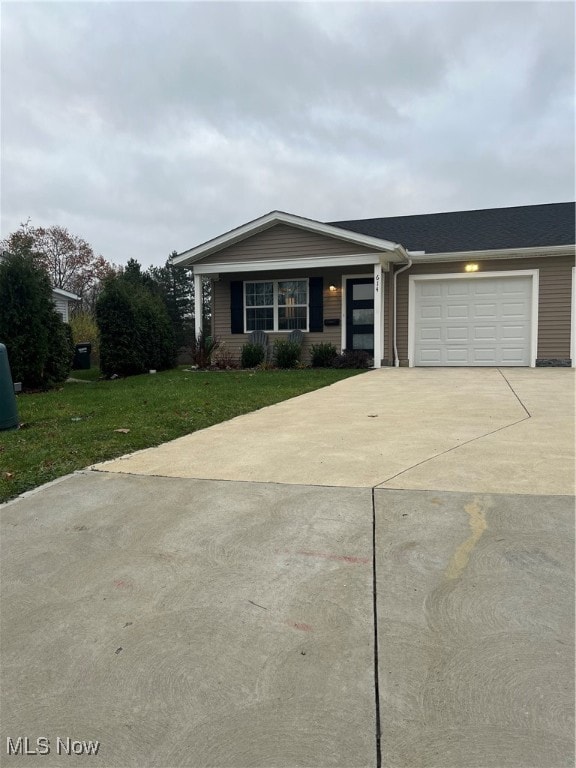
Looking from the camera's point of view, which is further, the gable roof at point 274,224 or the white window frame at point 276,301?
the white window frame at point 276,301

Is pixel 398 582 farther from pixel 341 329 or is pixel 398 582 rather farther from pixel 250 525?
pixel 341 329

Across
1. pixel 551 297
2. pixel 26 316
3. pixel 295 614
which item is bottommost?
pixel 295 614

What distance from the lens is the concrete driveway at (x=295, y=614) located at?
57.5 inches

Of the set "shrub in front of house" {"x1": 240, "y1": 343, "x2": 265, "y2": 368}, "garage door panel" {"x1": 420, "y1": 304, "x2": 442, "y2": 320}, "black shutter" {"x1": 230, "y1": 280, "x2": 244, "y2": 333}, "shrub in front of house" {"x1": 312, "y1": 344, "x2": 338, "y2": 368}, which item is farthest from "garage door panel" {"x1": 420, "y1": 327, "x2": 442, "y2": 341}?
"black shutter" {"x1": 230, "y1": 280, "x2": 244, "y2": 333}

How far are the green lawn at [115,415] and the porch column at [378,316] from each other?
7.09ft

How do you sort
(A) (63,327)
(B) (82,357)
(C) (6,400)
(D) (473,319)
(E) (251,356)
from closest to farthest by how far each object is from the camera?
(C) (6,400)
(A) (63,327)
(D) (473,319)
(E) (251,356)
(B) (82,357)

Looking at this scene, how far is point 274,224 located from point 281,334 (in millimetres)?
3018

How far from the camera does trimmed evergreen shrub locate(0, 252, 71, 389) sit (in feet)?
32.4

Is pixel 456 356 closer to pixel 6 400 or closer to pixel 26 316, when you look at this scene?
pixel 26 316

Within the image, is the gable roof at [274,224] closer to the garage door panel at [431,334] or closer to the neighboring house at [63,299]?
the garage door panel at [431,334]

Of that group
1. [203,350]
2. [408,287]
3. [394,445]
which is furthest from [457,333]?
[394,445]

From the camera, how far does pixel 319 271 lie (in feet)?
45.4

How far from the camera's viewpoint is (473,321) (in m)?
13.2

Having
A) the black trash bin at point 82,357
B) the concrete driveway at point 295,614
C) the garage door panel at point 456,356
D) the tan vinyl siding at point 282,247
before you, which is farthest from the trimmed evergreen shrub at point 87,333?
the concrete driveway at point 295,614
